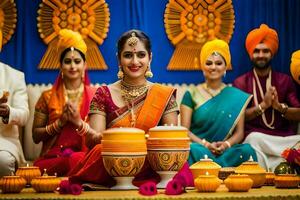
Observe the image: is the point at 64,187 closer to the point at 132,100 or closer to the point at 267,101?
the point at 132,100

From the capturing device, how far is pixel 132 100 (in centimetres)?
473

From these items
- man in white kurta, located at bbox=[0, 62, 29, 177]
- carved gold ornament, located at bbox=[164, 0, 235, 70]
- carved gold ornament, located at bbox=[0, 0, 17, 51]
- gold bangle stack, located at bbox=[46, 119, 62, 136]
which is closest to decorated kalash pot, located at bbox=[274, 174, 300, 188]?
man in white kurta, located at bbox=[0, 62, 29, 177]

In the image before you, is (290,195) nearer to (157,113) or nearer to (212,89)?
(157,113)

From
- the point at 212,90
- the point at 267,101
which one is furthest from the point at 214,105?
the point at 267,101

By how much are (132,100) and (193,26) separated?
10.6ft

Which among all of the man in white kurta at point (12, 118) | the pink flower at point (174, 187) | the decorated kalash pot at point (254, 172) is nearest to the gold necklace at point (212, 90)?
the man in white kurta at point (12, 118)

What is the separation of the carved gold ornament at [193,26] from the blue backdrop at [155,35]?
0.32 ft

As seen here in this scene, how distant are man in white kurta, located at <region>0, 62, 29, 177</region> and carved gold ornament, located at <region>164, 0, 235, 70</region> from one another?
6.01 feet

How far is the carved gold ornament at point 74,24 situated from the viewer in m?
7.61

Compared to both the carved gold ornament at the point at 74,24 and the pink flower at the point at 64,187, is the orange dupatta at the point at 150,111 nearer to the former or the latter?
the pink flower at the point at 64,187

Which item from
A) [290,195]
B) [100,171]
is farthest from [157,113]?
[290,195]

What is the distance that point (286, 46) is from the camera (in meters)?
7.95

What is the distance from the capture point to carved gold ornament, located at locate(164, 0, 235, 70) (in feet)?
25.4

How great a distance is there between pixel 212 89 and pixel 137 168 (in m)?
3.25
